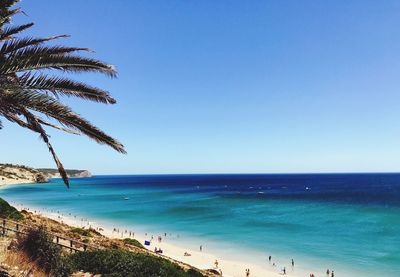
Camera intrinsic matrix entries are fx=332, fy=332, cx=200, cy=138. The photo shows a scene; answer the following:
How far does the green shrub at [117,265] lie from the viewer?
12688 mm

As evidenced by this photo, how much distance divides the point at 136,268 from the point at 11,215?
77.3ft

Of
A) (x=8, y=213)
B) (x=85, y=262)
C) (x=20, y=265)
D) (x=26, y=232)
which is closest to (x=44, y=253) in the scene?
(x=20, y=265)

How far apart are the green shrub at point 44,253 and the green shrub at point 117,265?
0.93m

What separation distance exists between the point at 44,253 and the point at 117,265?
106 inches

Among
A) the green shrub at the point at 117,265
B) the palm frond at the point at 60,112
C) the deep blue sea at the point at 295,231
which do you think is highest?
the palm frond at the point at 60,112

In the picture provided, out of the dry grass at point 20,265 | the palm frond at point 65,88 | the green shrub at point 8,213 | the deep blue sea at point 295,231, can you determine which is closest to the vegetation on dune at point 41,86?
the palm frond at point 65,88

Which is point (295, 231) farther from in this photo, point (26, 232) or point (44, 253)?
point (44, 253)

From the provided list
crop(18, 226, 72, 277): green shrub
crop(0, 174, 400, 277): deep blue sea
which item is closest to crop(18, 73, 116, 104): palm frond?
crop(18, 226, 72, 277): green shrub

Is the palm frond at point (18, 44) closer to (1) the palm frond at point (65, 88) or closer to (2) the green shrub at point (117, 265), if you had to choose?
(1) the palm frond at point (65, 88)

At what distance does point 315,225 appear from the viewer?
59.2 m

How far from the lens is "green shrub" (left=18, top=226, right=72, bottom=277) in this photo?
11.9 meters

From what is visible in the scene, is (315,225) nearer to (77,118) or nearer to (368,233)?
(368,233)

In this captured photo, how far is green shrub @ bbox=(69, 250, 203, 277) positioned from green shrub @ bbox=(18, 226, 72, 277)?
93cm

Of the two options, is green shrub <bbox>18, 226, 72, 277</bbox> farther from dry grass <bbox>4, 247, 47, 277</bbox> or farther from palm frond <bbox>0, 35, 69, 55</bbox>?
palm frond <bbox>0, 35, 69, 55</bbox>
